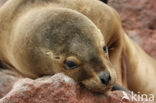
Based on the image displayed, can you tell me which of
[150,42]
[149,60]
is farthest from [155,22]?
[149,60]

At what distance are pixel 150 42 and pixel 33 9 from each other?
2943 mm

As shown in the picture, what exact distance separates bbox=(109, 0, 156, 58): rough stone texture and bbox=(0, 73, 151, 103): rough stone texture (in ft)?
11.1

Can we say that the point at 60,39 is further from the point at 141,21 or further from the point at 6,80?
the point at 141,21

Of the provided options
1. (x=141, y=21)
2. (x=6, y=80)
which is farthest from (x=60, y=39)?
(x=141, y=21)

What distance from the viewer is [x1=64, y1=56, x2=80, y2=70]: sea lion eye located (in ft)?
11.3

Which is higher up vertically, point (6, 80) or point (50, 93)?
point (50, 93)

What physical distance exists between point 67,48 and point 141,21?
339 cm

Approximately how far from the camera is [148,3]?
6.74 meters

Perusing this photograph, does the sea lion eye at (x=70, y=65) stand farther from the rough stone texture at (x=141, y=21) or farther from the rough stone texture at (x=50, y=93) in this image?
the rough stone texture at (x=141, y=21)

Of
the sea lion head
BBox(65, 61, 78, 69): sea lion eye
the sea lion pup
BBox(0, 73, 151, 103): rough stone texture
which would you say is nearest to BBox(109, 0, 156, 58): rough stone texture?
the sea lion pup

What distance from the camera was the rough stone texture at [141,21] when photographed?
21.6 ft

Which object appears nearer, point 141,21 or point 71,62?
point 71,62

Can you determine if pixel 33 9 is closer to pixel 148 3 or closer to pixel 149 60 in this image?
pixel 149 60

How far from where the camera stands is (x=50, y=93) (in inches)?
121
